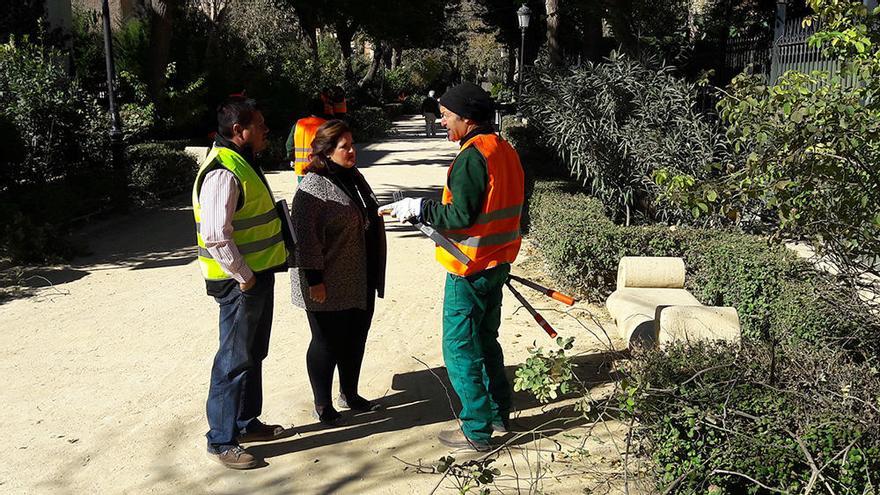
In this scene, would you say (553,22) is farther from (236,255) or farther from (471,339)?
(236,255)

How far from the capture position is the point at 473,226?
4223 millimetres

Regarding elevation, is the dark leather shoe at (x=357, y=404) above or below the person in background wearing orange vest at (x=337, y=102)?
below

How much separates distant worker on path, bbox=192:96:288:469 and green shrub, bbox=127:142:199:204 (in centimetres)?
964

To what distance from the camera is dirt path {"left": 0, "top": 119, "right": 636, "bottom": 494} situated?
14.0 ft

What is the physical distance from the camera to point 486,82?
64750mm

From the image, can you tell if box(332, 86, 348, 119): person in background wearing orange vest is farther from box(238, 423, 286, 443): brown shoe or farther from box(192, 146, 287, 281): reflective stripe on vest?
box(238, 423, 286, 443): brown shoe

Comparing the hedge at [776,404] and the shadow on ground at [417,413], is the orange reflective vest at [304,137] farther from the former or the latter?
the hedge at [776,404]

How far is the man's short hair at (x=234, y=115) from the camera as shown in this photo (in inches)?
164

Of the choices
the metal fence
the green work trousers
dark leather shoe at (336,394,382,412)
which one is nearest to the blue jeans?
dark leather shoe at (336,394,382,412)

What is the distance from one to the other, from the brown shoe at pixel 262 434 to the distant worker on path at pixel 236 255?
0.15 meters

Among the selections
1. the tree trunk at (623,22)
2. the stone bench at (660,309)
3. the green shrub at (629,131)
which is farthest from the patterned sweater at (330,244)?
the tree trunk at (623,22)

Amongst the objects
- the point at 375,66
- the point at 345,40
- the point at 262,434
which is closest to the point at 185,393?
the point at 262,434

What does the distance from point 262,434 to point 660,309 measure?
2.56m

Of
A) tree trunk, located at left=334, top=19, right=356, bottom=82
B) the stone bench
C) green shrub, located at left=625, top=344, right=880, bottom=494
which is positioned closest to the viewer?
green shrub, located at left=625, top=344, right=880, bottom=494
